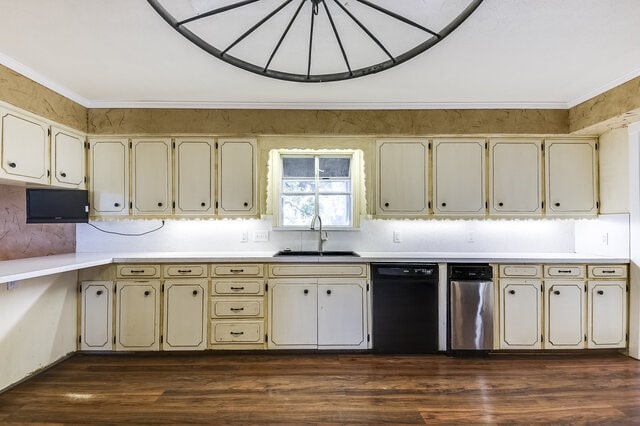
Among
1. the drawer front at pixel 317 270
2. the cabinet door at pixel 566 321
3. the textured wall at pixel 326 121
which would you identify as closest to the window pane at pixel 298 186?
the textured wall at pixel 326 121

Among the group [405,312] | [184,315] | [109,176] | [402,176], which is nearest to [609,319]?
[405,312]

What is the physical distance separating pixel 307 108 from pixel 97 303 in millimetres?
2607

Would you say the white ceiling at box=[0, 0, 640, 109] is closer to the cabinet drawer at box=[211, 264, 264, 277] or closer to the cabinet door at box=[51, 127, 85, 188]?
the cabinet door at box=[51, 127, 85, 188]

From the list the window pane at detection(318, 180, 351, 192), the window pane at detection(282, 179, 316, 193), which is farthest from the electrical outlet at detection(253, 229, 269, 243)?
the window pane at detection(318, 180, 351, 192)

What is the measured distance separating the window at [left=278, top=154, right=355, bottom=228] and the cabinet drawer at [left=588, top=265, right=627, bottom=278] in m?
2.27

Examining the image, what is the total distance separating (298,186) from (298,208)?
0.24 meters

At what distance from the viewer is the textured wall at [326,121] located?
305cm

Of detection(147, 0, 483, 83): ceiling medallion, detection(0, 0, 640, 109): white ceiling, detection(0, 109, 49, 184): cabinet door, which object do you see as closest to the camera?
detection(147, 0, 483, 83): ceiling medallion

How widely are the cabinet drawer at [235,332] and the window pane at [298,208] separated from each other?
1.18 meters

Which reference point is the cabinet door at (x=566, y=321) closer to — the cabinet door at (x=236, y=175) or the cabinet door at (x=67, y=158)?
the cabinet door at (x=236, y=175)

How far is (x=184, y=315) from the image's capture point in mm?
2854

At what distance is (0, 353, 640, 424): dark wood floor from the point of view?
6.71ft

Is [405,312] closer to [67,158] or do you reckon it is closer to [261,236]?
[261,236]

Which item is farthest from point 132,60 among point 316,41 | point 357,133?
point 357,133
